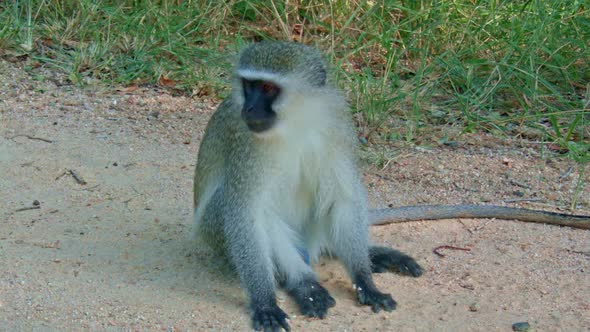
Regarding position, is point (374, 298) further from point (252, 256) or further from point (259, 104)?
point (259, 104)

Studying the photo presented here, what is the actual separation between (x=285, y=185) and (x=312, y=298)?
1.78 feet

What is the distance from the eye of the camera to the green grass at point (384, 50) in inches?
264

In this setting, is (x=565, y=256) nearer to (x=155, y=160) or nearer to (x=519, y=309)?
(x=519, y=309)

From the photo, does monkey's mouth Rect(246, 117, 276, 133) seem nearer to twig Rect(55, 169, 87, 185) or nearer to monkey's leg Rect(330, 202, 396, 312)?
monkey's leg Rect(330, 202, 396, 312)

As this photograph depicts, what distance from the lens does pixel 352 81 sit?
22.5 ft

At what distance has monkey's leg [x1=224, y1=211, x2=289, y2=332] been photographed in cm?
429

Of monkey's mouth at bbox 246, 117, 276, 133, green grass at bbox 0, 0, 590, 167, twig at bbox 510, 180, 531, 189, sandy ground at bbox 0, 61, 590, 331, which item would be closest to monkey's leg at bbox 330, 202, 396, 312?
sandy ground at bbox 0, 61, 590, 331

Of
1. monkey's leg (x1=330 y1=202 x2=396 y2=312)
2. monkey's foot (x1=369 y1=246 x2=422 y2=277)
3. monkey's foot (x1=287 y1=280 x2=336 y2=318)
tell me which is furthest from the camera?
monkey's foot (x1=369 y1=246 x2=422 y2=277)

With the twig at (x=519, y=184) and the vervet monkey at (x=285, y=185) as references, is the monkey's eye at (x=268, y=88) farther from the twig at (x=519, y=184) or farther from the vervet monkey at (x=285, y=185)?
the twig at (x=519, y=184)

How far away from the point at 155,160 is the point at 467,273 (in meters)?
2.37

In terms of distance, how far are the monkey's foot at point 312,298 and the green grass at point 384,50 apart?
2292mm

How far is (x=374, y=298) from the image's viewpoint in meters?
4.31

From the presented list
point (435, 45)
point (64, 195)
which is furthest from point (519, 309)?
point (435, 45)

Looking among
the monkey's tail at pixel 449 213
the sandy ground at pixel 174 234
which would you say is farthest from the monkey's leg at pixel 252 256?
the monkey's tail at pixel 449 213
